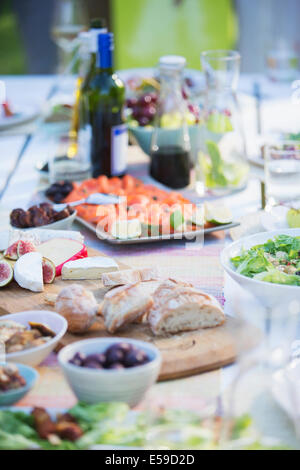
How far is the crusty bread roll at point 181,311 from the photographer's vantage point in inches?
45.8

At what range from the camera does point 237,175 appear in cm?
216

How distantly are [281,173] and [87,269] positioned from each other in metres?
0.75

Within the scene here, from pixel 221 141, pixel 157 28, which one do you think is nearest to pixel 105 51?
pixel 221 141

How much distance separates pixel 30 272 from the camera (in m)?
1.40

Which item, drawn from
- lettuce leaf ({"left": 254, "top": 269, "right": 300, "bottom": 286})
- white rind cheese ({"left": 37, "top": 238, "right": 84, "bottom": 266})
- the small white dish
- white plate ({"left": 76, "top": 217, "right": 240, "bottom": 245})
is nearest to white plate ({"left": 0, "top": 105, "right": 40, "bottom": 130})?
white plate ({"left": 76, "top": 217, "right": 240, "bottom": 245})

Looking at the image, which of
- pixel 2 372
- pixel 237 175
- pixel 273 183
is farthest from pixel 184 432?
pixel 237 175

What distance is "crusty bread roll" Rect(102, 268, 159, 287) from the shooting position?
4.49ft

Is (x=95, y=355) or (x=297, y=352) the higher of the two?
(x=95, y=355)

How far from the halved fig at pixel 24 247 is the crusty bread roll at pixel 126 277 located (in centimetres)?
21

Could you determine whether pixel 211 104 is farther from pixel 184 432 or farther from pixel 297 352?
pixel 184 432

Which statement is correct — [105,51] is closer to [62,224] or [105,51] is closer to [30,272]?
[62,224]

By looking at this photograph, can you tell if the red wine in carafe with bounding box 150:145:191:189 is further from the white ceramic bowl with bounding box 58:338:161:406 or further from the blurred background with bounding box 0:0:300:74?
the blurred background with bounding box 0:0:300:74

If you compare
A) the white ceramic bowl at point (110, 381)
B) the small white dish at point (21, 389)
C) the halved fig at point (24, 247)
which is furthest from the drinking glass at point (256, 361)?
the halved fig at point (24, 247)
